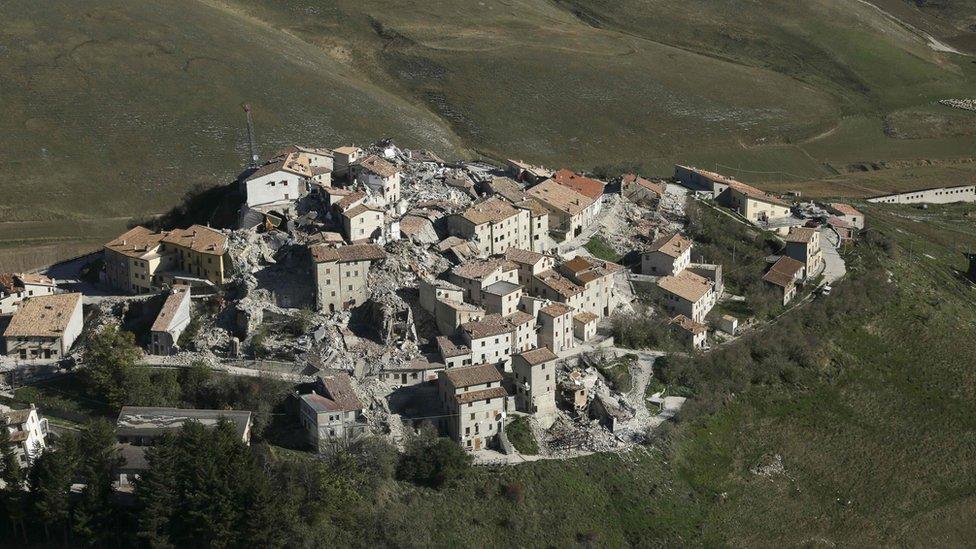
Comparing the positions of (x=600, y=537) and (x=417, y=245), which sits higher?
(x=417, y=245)

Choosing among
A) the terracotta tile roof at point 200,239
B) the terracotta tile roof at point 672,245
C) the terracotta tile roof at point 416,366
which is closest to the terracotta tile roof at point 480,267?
the terracotta tile roof at point 416,366

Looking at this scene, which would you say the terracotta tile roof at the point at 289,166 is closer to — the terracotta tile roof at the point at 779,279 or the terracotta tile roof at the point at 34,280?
the terracotta tile roof at the point at 34,280

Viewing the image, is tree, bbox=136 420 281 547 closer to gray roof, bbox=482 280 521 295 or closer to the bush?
the bush

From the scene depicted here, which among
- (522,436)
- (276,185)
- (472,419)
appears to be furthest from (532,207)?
(472,419)

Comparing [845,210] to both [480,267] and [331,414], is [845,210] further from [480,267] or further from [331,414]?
[331,414]

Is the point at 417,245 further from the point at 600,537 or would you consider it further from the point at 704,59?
the point at 704,59

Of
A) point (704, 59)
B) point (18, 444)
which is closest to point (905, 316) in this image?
point (18, 444)
